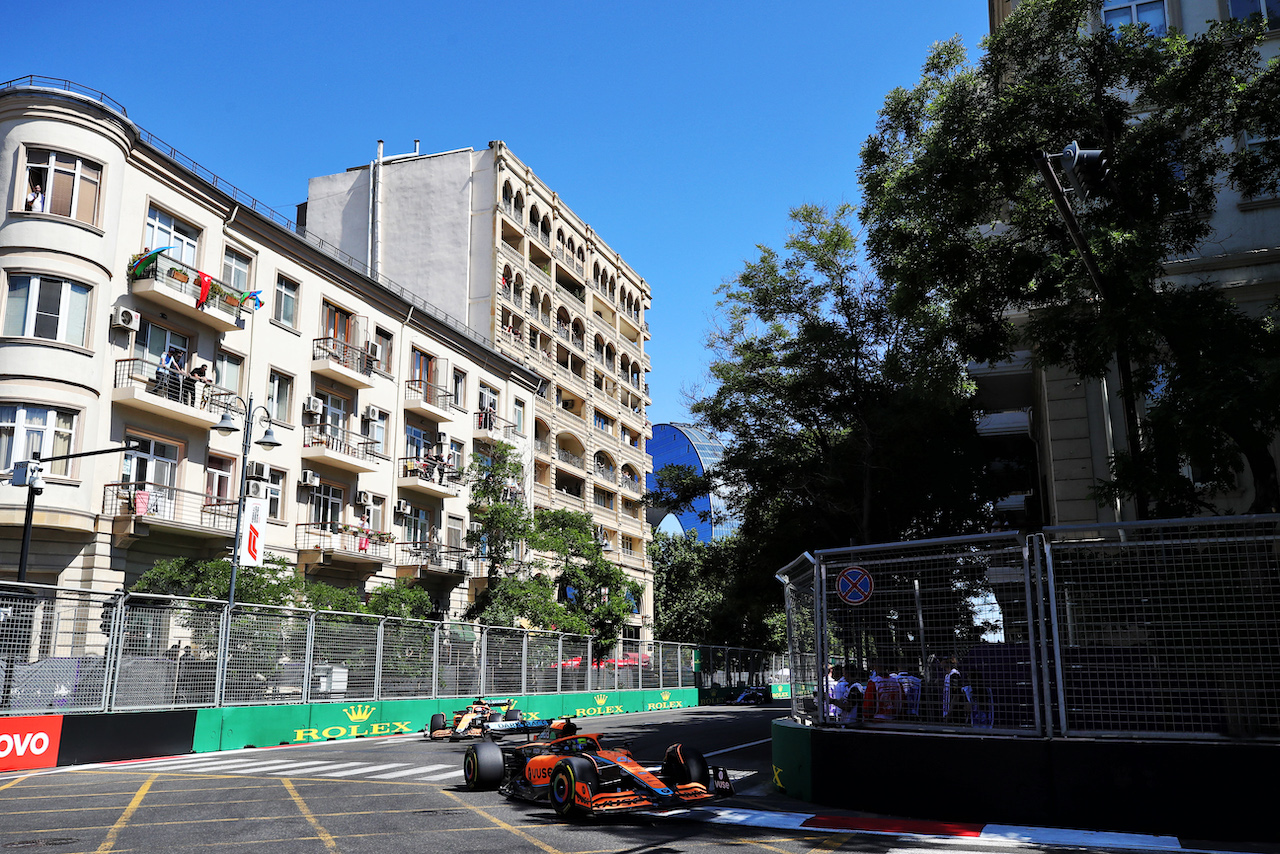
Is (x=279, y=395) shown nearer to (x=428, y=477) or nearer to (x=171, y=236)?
(x=171, y=236)

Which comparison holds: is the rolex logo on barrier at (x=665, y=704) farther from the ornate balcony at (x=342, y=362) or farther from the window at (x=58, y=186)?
the window at (x=58, y=186)

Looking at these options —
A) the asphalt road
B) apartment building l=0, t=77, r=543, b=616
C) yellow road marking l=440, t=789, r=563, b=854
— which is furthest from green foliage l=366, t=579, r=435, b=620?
yellow road marking l=440, t=789, r=563, b=854

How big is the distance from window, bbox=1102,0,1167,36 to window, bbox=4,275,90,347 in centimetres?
2600

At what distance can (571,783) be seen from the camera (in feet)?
33.6

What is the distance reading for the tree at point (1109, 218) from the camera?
1287 centimetres

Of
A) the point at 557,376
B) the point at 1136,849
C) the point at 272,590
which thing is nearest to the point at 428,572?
the point at 272,590

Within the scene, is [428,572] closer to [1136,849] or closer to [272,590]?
[272,590]

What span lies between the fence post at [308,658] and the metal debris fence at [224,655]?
21 mm

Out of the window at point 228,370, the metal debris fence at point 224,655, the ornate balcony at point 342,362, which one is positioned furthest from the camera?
the ornate balcony at point 342,362

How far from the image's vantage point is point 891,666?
33.9ft

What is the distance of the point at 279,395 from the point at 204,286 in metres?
5.02

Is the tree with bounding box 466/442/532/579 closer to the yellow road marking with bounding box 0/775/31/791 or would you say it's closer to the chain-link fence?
the yellow road marking with bounding box 0/775/31/791

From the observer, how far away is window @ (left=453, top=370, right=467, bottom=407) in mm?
41812

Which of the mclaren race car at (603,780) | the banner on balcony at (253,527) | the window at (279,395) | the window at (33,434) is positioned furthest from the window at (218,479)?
the mclaren race car at (603,780)
